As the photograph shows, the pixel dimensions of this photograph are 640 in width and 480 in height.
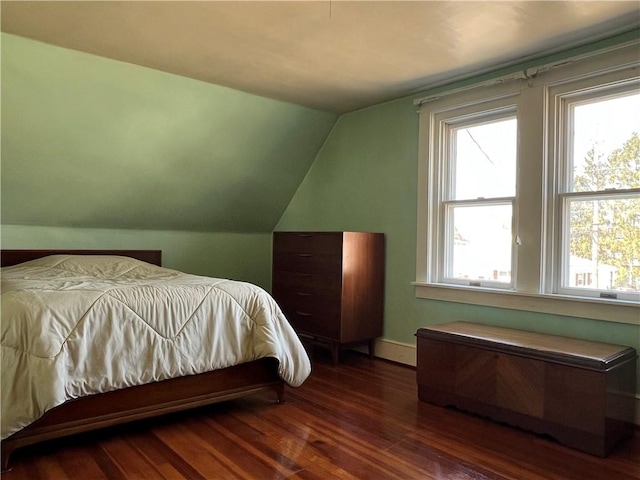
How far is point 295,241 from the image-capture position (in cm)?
423

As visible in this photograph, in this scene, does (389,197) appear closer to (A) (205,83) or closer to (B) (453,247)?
(B) (453,247)

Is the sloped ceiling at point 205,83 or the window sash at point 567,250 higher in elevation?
the sloped ceiling at point 205,83

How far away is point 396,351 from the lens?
155 inches

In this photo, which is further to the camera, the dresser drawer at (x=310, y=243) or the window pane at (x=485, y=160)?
the dresser drawer at (x=310, y=243)

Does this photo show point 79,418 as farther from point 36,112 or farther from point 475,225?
point 475,225

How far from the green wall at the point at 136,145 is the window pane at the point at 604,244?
2.40 m

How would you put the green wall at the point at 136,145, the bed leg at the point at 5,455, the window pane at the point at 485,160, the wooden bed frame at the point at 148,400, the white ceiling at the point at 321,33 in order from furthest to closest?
the window pane at the point at 485,160 → the green wall at the point at 136,145 → the white ceiling at the point at 321,33 → the wooden bed frame at the point at 148,400 → the bed leg at the point at 5,455

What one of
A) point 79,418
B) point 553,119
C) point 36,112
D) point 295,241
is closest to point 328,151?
point 295,241

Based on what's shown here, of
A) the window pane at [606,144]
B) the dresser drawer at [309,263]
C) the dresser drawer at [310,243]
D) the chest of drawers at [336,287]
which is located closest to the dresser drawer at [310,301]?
the chest of drawers at [336,287]

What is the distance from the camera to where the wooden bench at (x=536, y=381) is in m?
2.33

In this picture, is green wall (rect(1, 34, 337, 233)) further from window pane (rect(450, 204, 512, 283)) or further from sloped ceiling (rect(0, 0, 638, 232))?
window pane (rect(450, 204, 512, 283))

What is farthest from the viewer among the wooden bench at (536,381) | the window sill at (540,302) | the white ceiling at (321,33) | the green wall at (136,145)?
the green wall at (136,145)

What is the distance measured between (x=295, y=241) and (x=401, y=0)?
7.54 feet

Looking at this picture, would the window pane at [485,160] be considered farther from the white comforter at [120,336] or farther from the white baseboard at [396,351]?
the white comforter at [120,336]
